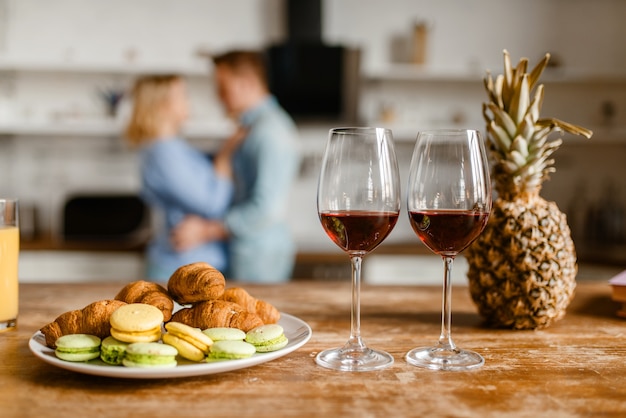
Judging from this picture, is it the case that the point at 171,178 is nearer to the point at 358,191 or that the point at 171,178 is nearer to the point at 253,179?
the point at 253,179

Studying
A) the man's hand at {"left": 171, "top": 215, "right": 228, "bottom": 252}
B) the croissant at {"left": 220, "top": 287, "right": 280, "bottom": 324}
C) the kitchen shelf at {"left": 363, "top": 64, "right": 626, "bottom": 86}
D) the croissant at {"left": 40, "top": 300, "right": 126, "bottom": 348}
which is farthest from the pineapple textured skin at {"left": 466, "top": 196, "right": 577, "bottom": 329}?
the kitchen shelf at {"left": 363, "top": 64, "right": 626, "bottom": 86}

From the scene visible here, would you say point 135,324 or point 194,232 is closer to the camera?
point 135,324

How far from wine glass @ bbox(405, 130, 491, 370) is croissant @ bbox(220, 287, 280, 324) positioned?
20cm

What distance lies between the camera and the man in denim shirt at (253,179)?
284 centimetres

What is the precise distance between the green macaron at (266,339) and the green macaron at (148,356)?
0.36ft

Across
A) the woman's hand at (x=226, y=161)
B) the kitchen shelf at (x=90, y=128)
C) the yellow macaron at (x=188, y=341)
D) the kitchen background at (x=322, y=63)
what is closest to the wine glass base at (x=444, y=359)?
the yellow macaron at (x=188, y=341)

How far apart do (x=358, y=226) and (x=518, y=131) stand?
0.36 m

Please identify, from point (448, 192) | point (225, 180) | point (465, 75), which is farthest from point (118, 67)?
point (448, 192)

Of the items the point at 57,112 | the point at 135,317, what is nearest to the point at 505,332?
the point at 135,317

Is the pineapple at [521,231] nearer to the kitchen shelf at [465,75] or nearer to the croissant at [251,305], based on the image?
the croissant at [251,305]

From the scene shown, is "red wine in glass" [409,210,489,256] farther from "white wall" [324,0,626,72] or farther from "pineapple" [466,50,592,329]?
"white wall" [324,0,626,72]

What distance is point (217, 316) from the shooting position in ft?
2.81

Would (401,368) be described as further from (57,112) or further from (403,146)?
→ (57,112)

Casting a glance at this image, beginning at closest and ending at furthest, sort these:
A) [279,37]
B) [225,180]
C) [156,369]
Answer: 1. [156,369]
2. [225,180]
3. [279,37]
